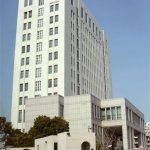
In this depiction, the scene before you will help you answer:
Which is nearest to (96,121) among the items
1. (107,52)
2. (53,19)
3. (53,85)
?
(53,85)

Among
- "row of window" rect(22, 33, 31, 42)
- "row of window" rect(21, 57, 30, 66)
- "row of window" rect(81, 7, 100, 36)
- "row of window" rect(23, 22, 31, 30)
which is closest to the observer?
"row of window" rect(21, 57, 30, 66)

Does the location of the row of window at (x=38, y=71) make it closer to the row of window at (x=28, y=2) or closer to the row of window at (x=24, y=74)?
the row of window at (x=24, y=74)

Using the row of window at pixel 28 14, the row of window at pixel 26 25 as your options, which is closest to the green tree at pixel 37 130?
the row of window at pixel 26 25

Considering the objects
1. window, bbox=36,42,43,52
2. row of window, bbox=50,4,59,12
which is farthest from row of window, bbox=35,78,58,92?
row of window, bbox=50,4,59,12

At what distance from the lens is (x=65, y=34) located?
7925cm

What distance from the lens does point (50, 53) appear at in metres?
78.9

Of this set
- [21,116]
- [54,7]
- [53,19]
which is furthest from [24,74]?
[54,7]

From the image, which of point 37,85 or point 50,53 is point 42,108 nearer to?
point 37,85

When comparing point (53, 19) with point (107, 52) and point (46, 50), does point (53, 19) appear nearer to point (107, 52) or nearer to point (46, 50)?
point (46, 50)

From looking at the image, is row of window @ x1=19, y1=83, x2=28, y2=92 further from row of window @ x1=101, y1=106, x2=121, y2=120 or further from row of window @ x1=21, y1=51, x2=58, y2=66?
row of window @ x1=101, y1=106, x2=121, y2=120

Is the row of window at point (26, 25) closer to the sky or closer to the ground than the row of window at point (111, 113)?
closer to the sky

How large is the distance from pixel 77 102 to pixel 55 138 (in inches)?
822

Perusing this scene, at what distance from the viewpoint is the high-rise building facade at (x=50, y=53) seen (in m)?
76.1

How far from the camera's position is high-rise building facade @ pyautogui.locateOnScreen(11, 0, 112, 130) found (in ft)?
250
